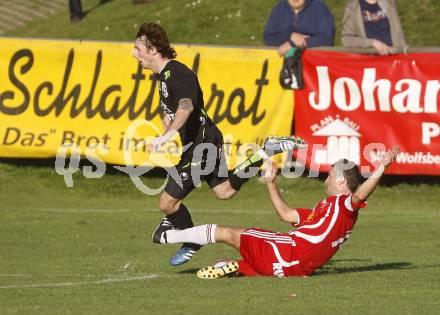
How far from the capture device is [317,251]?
1077 cm

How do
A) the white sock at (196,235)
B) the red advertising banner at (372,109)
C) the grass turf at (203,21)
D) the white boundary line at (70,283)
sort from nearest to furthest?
the white boundary line at (70,283)
the white sock at (196,235)
the red advertising banner at (372,109)
the grass turf at (203,21)

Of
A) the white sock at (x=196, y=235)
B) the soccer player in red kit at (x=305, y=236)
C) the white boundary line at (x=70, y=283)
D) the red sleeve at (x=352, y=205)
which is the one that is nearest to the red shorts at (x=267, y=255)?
the soccer player in red kit at (x=305, y=236)

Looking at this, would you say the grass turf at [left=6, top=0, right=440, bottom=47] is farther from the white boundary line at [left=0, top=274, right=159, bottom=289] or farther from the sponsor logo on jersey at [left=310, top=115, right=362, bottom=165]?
the white boundary line at [left=0, top=274, right=159, bottom=289]

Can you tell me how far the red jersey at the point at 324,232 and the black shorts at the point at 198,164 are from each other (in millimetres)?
1443

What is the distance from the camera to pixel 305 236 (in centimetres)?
1081

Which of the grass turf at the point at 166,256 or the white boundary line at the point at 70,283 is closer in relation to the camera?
the grass turf at the point at 166,256

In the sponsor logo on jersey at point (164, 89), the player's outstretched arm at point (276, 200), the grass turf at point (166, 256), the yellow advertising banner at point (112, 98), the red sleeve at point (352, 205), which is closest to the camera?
the grass turf at point (166, 256)

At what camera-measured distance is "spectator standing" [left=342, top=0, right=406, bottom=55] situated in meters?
18.1

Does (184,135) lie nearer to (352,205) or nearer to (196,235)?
(196,235)

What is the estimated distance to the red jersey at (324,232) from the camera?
1076 cm

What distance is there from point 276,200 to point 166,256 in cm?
255

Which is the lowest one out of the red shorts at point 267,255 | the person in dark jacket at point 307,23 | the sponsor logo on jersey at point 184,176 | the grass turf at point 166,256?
the grass turf at point 166,256

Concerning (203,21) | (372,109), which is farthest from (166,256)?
(203,21)

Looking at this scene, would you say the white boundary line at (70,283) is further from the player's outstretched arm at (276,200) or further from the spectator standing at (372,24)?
the spectator standing at (372,24)
